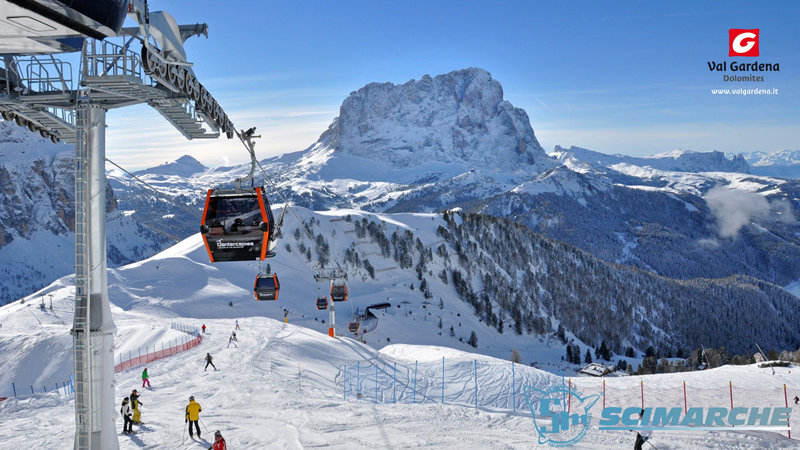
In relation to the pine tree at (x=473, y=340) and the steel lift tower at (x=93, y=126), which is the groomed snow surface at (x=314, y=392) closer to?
the steel lift tower at (x=93, y=126)

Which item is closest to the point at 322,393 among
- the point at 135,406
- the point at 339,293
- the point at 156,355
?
the point at 135,406

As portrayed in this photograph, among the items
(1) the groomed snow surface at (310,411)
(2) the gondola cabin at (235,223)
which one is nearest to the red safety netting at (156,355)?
(1) the groomed snow surface at (310,411)

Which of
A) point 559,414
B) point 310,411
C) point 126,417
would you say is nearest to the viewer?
point 126,417

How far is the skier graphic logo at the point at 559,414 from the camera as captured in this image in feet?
70.3

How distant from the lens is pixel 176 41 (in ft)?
31.3

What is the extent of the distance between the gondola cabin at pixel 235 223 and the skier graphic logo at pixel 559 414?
41.9 ft

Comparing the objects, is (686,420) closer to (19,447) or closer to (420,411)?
(420,411)

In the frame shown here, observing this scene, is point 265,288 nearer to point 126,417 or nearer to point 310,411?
point 310,411

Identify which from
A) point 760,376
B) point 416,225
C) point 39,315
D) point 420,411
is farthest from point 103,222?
point 416,225

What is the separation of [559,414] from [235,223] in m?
16.8

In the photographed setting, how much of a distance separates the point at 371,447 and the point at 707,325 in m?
213

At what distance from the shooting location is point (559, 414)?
2512 centimetres

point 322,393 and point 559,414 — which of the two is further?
point 322,393

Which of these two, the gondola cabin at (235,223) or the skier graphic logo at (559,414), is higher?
the gondola cabin at (235,223)
